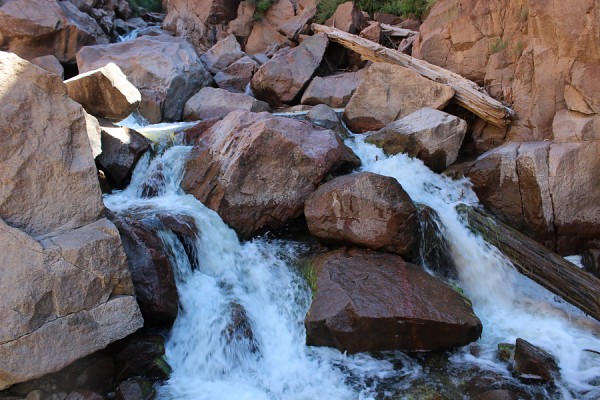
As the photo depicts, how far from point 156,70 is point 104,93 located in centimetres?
275

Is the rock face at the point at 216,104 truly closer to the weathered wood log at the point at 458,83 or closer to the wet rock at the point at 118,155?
the weathered wood log at the point at 458,83

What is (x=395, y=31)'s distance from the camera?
10.3 m

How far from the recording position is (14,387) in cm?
289

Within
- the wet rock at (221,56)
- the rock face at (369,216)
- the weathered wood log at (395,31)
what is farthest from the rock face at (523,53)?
the wet rock at (221,56)

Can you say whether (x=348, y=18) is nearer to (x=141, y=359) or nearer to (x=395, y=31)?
(x=395, y=31)

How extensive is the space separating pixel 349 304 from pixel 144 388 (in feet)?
5.57

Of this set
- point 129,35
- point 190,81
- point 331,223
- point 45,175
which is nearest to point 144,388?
point 45,175

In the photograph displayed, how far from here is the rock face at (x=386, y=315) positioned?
3.77 m

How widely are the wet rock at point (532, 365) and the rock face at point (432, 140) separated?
3.09m

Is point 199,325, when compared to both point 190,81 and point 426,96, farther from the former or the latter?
point 190,81

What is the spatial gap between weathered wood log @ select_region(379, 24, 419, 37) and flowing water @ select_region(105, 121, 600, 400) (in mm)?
5816

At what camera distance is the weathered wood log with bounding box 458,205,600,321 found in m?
4.34

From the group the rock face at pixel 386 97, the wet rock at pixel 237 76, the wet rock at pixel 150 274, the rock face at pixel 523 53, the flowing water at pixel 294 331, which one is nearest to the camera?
the flowing water at pixel 294 331

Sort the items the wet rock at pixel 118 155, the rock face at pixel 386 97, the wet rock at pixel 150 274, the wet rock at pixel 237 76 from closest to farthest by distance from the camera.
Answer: the wet rock at pixel 150 274 < the wet rock at pixel 118 155 < the rock face at pixel 386 97 < the wet rock at pixel 237 76
